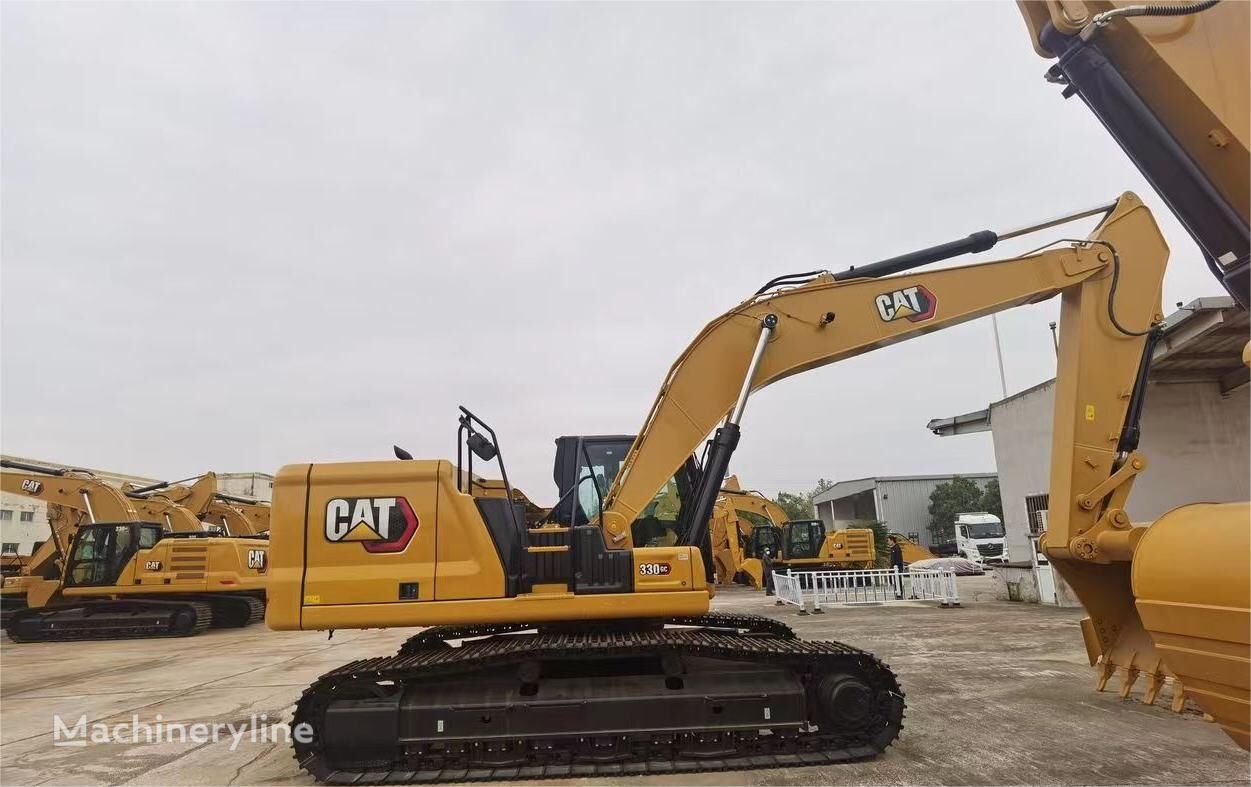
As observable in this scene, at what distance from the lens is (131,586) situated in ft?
50.9

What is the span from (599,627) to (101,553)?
50.8 ft

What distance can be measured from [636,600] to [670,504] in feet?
3.75

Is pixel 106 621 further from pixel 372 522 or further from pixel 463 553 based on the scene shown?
pixel 463 553

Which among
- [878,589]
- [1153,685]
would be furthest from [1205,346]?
[1153,685]

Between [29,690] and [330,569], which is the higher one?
[330,569]

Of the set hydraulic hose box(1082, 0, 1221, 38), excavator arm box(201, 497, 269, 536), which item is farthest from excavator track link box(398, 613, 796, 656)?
excavator arm box(201, 497, 269, 536)

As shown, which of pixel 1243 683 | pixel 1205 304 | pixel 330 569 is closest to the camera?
pixel 1243 683

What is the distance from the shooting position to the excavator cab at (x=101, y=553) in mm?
15633

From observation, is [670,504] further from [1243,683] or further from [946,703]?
[1243,683]

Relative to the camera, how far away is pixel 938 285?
597 cm

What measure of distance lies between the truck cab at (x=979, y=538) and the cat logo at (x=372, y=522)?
1540 inches

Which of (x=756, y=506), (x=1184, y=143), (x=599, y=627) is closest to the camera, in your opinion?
(x=1184, y=143)

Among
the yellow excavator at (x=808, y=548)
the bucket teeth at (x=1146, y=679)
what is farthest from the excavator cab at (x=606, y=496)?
the yellow excavator at (x=808, y=548)

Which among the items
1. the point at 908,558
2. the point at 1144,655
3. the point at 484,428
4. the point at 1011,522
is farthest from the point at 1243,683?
the point at 908,558
